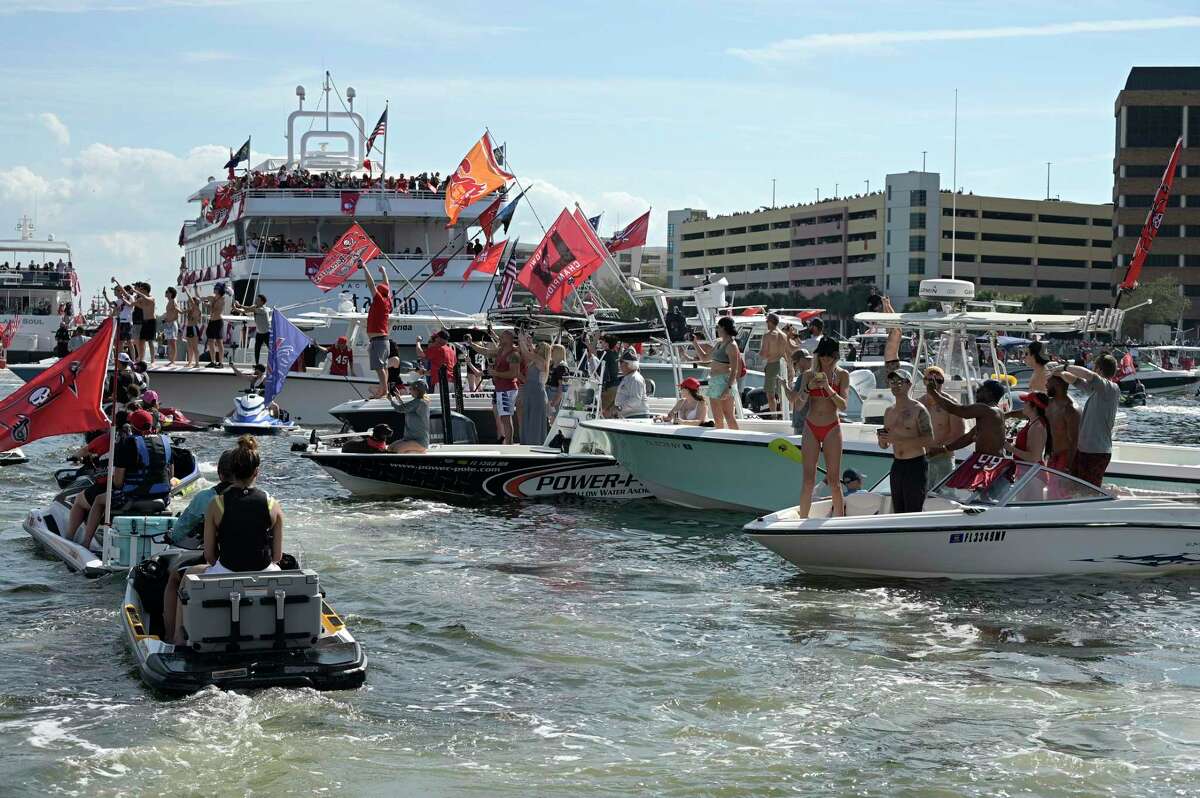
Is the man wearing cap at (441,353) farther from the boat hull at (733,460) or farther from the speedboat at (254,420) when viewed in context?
the speedboat at (254,420)

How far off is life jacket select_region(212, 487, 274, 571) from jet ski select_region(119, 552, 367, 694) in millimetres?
114

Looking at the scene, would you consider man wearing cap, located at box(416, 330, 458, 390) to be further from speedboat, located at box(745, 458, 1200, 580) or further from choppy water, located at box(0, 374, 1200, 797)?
speedboat, located at box(745, 458, 1200, 580)

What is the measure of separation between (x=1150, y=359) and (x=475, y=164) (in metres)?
56.4

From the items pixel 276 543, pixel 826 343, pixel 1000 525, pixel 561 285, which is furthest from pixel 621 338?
pixel 276 543

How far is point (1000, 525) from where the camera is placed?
13.2m

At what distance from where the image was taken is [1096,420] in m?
14.1

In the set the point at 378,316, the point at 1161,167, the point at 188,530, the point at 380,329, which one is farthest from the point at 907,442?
the point at 1161,167

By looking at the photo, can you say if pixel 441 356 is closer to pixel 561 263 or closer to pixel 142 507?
pixel 561 263

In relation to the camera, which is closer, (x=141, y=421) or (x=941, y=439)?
(x=141, y=421)

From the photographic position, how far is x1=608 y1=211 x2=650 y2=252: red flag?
35.9 meters

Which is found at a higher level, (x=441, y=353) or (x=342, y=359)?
(x=441, y=353)

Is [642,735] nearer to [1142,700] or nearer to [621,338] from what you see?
[1142,700]

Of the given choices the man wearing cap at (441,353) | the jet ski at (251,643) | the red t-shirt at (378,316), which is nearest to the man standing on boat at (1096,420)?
the jet ski at (251,643)

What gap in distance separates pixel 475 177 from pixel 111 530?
20.3 meters
